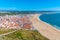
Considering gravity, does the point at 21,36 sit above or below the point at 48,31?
above

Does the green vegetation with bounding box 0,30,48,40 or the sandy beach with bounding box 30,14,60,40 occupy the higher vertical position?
the green vegetation with bounding box 0,30,48,40

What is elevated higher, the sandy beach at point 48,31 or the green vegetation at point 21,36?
the green vegetation at point 21,36

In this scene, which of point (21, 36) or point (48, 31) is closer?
point (21, 36)

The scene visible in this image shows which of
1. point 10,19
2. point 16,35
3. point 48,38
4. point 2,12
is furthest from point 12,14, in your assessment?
point 16,35

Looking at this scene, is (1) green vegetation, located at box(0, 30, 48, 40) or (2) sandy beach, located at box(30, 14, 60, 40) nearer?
(1) green vegetation, located at box(0, 30, 48, 40)

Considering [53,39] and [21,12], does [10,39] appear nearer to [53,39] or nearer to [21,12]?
[53,39]

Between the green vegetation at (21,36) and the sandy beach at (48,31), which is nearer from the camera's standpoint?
the green vegetation at (21,36)

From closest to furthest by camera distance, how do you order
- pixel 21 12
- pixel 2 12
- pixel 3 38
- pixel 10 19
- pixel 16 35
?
1. pixel 3 38
2. pixel 16 35
3. pixel 10 19
4. pixel 2 12
5. pixel 21 12

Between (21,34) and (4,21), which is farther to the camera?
(4,21)

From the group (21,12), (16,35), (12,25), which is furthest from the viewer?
(21,12)
